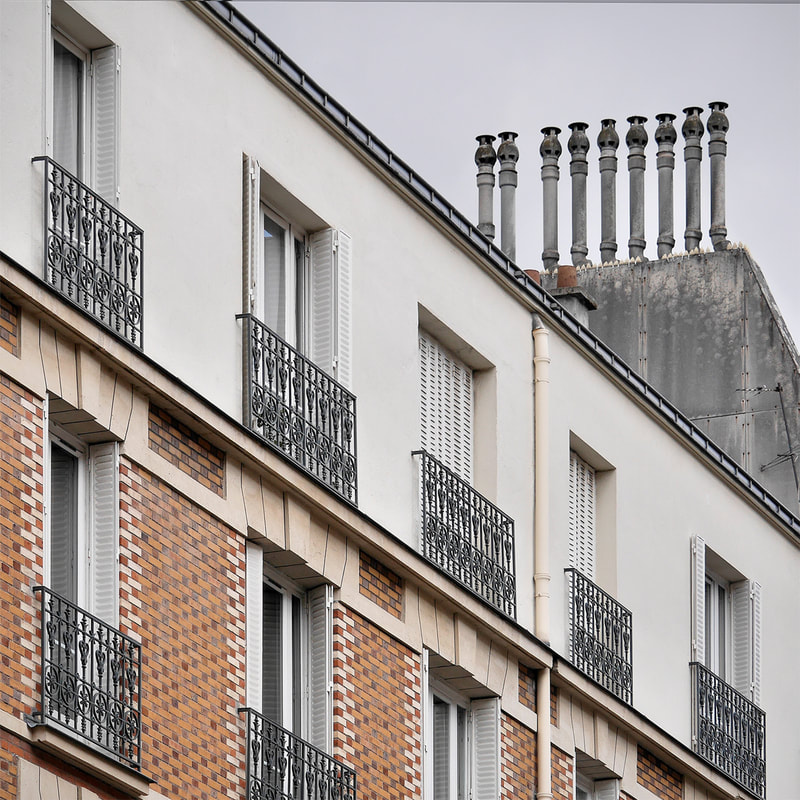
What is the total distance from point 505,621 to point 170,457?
177 inches

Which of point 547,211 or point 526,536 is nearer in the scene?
point 526,536

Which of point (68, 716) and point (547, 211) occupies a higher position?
point (547, 211)

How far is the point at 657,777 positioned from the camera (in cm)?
2281

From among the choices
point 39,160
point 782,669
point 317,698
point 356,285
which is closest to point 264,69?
point 356,285

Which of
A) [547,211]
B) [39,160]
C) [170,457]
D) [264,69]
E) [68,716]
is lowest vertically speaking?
[68,716]

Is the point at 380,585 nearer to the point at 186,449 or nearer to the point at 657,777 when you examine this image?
the point at 186,449

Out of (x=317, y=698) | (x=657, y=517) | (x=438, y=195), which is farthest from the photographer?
(x=657, y=517)

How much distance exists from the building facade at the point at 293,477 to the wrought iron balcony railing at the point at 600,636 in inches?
1.5

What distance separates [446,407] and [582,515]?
8.01 ft

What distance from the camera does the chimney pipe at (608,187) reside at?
33188 mm

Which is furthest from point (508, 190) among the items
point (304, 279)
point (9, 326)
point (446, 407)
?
point (9, 326)

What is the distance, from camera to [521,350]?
71.3 ft

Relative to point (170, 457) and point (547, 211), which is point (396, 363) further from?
point (547, 211)

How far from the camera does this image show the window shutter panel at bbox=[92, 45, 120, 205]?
1673 centimetres
